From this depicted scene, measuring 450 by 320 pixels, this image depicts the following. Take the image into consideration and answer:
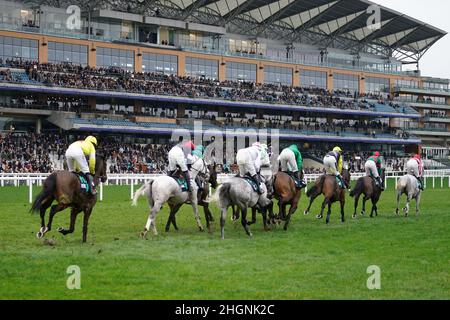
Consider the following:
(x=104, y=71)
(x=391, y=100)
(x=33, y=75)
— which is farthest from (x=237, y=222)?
(x=391, y=100)

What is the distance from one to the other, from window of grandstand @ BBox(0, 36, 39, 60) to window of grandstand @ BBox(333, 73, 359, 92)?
30938 millimetres

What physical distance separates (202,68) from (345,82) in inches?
686

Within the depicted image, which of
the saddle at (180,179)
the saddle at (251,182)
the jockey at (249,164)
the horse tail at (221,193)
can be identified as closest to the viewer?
the horse tail at (221,193)

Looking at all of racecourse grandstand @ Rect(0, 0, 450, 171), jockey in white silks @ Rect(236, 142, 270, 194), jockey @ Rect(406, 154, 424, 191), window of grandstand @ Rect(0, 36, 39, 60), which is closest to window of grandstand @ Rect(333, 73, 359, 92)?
racecourse grandstand @ Rect(0, 0, 450, 171)

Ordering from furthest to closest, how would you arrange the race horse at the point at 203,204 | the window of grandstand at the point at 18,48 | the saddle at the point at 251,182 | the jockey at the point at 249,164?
the window of grandstand at the point at 18,48 < the race horse at the point at 203,204 < the jockey at the point at 249,164 < the saddle at the point at 251,182

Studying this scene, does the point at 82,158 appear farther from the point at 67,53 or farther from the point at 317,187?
the point at 67,53

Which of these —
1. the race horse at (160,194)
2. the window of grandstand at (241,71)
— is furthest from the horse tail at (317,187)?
the window of grandstand at (241,71)

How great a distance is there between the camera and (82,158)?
13227 mm

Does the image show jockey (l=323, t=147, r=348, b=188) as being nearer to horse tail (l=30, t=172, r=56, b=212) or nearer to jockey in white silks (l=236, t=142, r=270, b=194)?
jockey in white silks (l=236, t=142, r=270, b=194)

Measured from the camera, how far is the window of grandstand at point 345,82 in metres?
69.2

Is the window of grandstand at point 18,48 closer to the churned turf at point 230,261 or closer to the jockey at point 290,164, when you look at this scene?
the churned turf at point 230,261

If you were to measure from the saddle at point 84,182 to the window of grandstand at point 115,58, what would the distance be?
4180 cm

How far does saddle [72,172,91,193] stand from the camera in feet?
42.9
